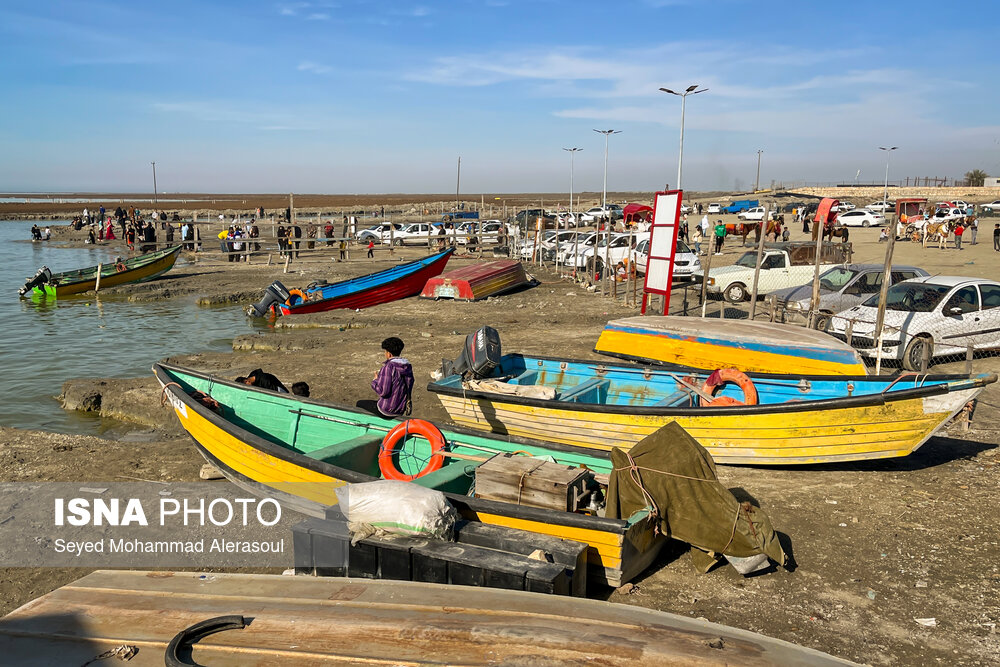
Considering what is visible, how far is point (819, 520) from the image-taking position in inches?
300

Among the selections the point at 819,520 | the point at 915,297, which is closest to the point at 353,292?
the point at 915,297

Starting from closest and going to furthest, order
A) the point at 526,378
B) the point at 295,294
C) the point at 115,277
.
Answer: the point at 526,378 → the point at 295,294 → the point at 115,277

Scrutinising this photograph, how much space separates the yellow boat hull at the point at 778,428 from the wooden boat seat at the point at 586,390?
2.22ft

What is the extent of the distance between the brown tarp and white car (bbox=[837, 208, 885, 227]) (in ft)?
161

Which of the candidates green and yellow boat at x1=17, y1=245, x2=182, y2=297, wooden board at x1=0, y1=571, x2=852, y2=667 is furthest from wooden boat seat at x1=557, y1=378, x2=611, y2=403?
green and yellow boat at x1=17, y1=245, x2=182, y2=297

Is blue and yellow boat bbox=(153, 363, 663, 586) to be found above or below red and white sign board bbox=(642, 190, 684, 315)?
below

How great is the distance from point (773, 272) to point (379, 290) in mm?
12198

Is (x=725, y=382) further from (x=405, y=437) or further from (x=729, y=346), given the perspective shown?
(x=405, y=437)

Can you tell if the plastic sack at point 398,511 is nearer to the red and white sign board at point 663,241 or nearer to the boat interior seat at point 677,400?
the boat interior seat at point 677,400

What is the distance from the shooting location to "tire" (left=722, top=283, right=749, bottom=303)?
68.6 feet

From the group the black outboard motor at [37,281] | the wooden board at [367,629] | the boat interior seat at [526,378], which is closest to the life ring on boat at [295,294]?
the boat interior seat at [526,378]

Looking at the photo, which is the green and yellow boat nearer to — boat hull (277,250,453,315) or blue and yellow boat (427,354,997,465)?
boat hull (277,250,453,315)

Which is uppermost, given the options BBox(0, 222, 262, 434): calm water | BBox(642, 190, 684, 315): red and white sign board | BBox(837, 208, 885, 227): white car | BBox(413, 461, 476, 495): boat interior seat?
BBox(837, 208, 885, 227): white car

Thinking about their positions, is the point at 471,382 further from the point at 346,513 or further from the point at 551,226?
the point at 551,226
